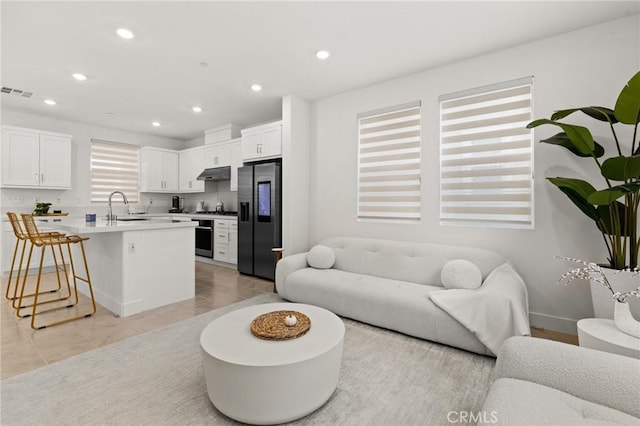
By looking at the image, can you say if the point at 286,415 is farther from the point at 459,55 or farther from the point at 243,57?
the point at 459,55

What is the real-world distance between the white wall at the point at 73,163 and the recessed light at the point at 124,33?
396 cm

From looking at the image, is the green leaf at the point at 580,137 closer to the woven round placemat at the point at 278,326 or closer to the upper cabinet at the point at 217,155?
the woven round placemat at the point at 278,326

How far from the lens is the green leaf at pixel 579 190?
7.09ft

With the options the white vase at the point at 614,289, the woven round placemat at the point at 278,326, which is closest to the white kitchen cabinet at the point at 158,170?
the woven round placemat at the point at 278,326

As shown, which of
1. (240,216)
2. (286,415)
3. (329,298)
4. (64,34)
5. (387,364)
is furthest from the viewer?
(240,216)

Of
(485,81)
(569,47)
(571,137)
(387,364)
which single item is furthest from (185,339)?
(569,47)

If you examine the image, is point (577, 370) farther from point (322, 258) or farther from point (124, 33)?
point (124, 33)

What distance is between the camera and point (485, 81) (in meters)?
3.06

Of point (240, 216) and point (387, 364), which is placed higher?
point (240, 216)

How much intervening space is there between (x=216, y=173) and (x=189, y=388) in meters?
4.62

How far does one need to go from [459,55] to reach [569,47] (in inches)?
36.2

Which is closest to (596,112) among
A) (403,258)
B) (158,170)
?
(403,258)

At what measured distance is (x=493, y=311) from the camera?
2145 mm

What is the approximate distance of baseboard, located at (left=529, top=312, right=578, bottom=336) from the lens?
8.64 feet
